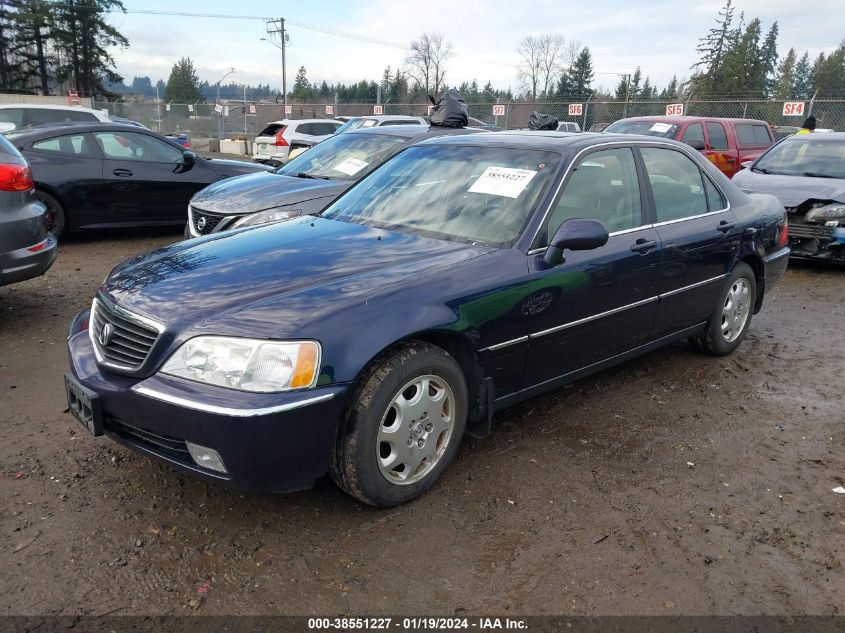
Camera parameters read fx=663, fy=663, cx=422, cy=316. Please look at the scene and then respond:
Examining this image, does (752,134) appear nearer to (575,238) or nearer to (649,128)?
(649,128)

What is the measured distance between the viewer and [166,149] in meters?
8.99

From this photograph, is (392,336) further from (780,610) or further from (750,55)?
(750,55)

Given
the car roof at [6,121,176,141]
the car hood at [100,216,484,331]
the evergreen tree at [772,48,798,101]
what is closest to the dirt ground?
the car hood at [100,216,484,331]

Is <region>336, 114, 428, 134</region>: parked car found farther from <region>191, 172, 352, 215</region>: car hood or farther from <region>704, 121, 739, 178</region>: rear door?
<region>191, 172, 352, 215</region>: car hood

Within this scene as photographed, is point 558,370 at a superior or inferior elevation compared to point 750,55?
inferior

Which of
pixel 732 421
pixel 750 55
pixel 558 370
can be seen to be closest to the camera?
pixel 558 370

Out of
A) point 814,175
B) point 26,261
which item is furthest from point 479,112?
point 26,261

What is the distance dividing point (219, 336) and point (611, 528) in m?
1.88

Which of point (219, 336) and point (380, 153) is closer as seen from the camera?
point (219, 336)

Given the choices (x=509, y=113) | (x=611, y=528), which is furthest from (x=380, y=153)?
(x=509, y=113)

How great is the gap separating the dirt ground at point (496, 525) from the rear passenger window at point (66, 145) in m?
4.75

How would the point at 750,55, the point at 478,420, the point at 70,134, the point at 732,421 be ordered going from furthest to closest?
1. the point at 750,55
2. the point at 70,134
3. the point at 732,421
4. the point at 478,420

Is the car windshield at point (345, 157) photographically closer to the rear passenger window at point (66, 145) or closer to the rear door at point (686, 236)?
the rear passenger window at point (66, 145)

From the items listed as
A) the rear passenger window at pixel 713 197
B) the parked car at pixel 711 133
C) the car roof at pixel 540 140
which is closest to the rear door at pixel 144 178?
the car roof at pixel 540 140
